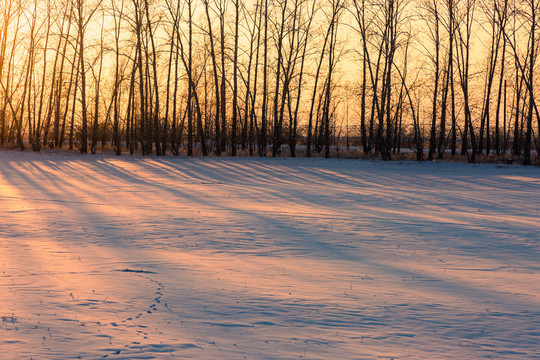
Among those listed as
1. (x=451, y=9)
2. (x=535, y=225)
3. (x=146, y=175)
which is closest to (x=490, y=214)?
(x=535, y=225)

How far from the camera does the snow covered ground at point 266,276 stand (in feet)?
15.0

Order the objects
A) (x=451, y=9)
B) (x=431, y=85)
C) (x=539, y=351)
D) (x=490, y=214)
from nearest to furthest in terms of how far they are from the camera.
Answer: (x=539, y=351)
(x=490, y=214)
(x=451, y=9)
(x=431, y=85)

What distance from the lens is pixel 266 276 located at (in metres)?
6.82

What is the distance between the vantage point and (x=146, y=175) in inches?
870

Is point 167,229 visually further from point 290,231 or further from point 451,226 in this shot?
point 451,226

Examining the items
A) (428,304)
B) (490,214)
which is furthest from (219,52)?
(428,304)

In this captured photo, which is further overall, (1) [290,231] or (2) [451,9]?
(2) [451,9]

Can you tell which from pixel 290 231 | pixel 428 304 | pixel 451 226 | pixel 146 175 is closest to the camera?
pixel 428 304

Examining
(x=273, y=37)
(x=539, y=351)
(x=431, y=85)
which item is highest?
(x=273, y=37)

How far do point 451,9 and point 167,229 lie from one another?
83.5 feet

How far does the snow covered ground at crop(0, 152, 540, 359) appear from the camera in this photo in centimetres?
457

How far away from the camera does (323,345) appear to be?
14.8 feet

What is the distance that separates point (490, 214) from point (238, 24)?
22.1m

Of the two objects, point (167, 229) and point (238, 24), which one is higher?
point (238, 24)
